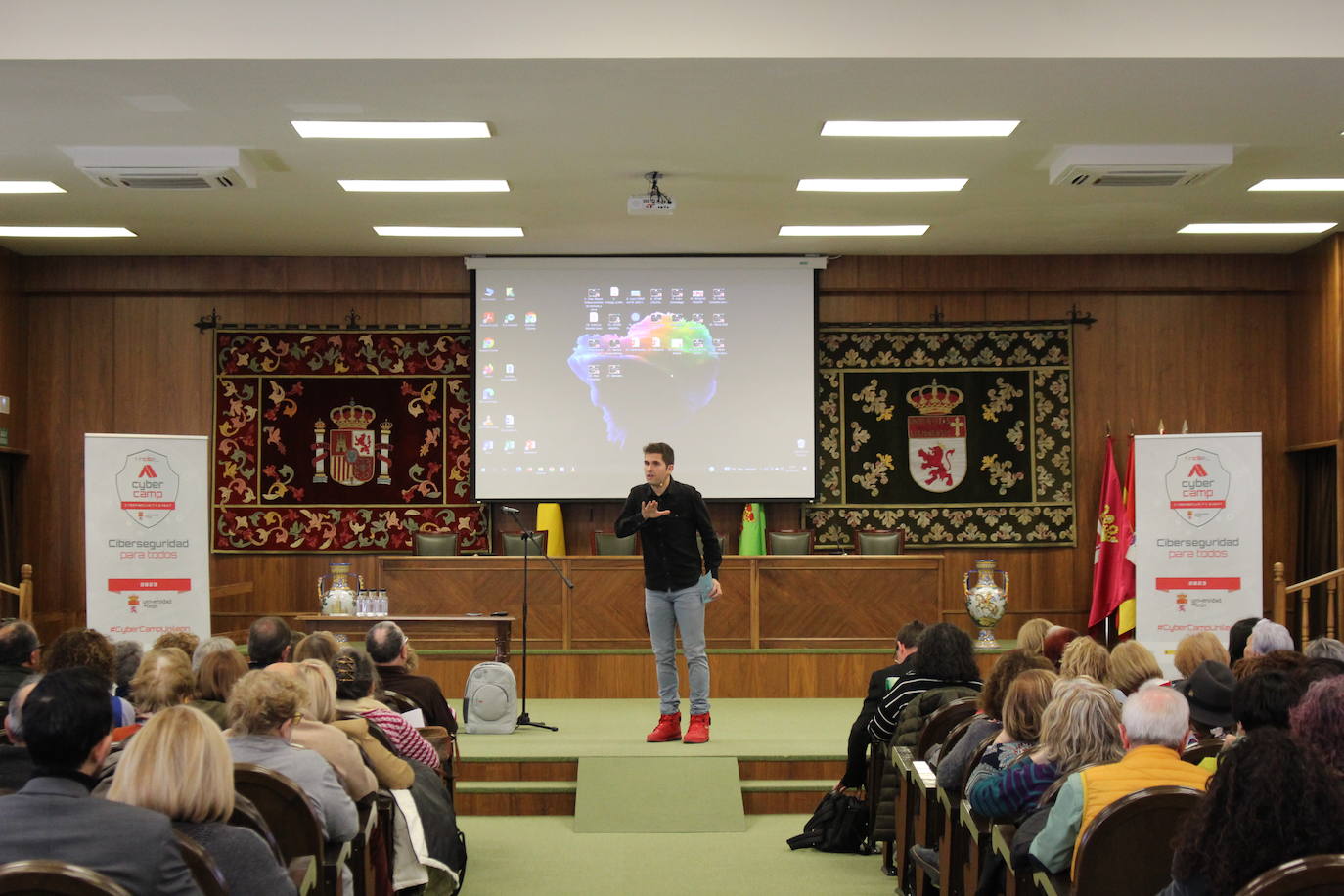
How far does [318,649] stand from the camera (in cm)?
457

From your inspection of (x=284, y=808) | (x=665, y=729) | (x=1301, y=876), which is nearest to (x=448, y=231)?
(x=665, y=729)

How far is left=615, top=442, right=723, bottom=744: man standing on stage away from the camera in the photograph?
6.47 metres

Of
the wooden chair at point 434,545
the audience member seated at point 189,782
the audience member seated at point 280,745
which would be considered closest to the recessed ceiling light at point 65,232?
the wooden chair at point 434,545

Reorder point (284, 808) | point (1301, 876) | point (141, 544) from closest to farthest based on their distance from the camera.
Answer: point (1301, 876), point (284, 808), point (141, 544)

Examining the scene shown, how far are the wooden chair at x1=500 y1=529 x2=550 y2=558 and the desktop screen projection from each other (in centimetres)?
40

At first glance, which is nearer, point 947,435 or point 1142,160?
point 1142,160

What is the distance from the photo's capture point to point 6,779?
3152 millimetres

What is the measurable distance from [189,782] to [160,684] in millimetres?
1453

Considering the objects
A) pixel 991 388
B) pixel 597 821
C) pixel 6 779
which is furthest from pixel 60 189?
pixel 991 388

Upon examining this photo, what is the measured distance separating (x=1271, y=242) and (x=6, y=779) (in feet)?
30.5

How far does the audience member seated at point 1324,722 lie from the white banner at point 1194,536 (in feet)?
18.0

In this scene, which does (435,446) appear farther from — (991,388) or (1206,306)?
(1206,306)

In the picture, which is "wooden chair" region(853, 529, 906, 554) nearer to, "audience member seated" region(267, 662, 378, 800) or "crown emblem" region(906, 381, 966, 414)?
"crown emblem" region(906, 381, 966, 414)

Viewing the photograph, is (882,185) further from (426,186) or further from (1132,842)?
(1132,842)
